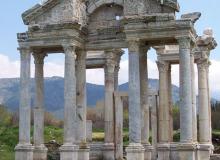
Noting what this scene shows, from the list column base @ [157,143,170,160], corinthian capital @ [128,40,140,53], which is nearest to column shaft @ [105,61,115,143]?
column base @ [157,143,170,160]

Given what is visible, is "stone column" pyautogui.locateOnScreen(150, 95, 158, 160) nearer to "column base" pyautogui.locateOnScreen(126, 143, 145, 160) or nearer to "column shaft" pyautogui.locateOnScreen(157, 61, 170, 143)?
"column shaft" pyautogui.locateOnScreen(157, 61, 170, 143)

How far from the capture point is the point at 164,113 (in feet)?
113

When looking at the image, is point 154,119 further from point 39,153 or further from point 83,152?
point 39,153

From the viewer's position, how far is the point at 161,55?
36562mm

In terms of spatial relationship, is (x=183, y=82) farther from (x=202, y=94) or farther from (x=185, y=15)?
(x=202, y=94)

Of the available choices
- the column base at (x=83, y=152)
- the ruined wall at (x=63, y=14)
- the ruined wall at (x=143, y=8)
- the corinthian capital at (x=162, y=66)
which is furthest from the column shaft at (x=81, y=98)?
the corinthian capital at (x=162, y=66)

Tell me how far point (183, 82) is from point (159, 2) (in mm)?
5284

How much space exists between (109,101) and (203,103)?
7.45 m

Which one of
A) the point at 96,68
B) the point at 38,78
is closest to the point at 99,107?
the point at 96,68

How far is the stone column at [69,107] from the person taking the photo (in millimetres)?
28781

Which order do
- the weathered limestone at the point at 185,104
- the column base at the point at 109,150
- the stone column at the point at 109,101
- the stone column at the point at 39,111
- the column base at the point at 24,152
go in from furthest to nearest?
the stone column at the point at 109,101, the column base at the point at 109,150, the stone column at the point at 39,111, the column base at the point at 24,152, the weathered limestone at the point at 185,104

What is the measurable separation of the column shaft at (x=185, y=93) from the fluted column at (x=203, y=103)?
8.86 m

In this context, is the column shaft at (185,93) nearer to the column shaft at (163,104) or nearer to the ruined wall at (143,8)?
the ruined wall at (143,8)

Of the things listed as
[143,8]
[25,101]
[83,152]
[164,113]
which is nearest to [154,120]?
[164,113]
